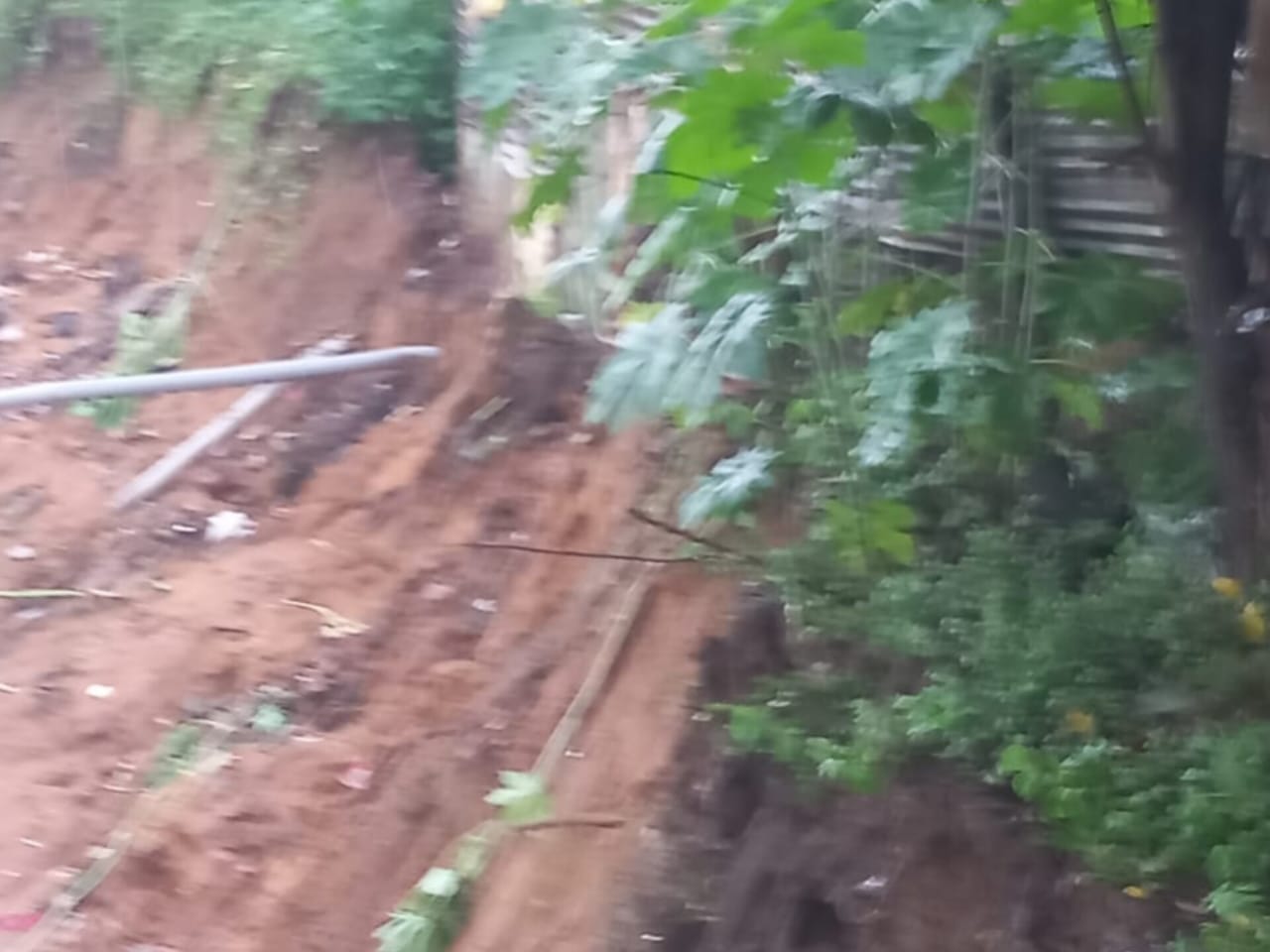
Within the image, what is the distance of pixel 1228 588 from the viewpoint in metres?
2.21

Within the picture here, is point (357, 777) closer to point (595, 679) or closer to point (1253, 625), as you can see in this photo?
point (595, 679)

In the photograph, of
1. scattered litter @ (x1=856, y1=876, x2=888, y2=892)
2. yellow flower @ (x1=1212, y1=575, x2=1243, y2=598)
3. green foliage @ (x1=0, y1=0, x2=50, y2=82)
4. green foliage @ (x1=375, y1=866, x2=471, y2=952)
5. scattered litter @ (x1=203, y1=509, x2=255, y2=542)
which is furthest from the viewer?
green foliage @ (x1=0, y1=0, x2=50, y2=82)

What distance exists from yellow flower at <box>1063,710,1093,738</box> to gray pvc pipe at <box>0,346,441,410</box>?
2601mm

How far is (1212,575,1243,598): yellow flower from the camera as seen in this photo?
2207 millimetres

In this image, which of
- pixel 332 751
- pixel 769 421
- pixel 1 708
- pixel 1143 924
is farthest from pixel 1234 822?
pixel 1 708

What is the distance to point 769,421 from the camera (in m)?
3.13

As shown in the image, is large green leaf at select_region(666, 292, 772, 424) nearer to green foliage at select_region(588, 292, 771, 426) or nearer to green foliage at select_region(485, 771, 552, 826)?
green foliage at select_region(588, 292, 771, 426)

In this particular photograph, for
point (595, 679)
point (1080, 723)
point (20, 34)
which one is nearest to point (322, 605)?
point (595, 679)

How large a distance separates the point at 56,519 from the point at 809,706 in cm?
317

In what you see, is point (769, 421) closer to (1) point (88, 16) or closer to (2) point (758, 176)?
(2) point (758, 176)

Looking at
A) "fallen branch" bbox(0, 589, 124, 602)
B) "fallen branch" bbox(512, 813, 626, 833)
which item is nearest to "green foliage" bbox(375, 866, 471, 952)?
"fallen branch" bbox(512, 813, 626, 833)

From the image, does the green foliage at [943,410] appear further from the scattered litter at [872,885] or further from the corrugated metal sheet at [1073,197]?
the scattered litter at [872,885]

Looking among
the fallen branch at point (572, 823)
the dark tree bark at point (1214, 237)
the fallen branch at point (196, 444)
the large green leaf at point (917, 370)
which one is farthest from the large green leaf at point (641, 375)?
the fallen branch at point (196, 444)

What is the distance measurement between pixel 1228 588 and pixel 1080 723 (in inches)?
12.3
